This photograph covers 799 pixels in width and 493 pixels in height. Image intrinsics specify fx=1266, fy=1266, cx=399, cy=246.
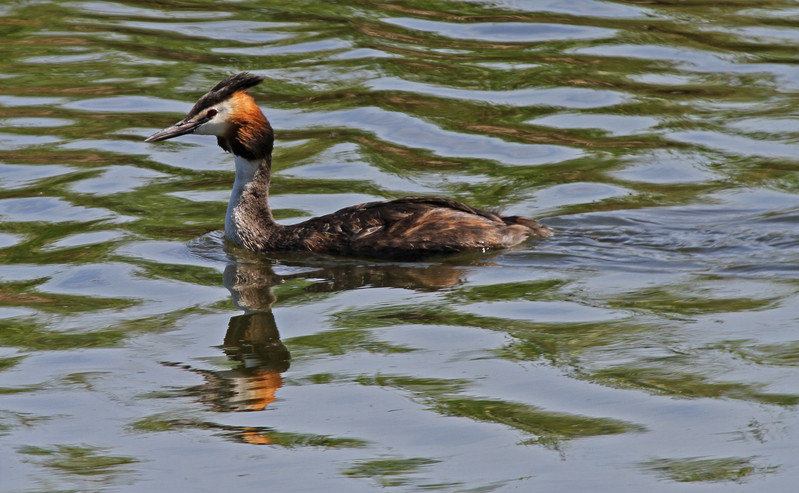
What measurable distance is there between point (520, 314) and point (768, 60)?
24.2 ft

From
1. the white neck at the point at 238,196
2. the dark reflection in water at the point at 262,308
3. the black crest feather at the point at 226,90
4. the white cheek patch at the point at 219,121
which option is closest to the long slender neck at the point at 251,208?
the white neck at the point at 238,196

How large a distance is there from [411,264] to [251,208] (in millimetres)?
1399

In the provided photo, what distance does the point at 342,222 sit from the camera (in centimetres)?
897

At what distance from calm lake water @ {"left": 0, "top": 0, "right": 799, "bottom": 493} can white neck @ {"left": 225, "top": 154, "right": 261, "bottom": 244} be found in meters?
0.18

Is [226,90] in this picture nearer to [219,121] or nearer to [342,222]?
[219,121]

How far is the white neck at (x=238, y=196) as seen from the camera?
9430 mm

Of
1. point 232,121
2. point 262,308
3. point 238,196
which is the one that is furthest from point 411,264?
point 232,121

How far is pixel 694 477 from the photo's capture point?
17.4 feet

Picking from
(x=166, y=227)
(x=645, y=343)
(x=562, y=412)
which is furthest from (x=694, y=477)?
(x=166, y=227)

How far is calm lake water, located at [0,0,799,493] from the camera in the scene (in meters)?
5.77

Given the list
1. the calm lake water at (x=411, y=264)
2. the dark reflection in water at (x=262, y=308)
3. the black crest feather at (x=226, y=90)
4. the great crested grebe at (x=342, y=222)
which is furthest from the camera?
the black crest feather at (x=226, y=90)

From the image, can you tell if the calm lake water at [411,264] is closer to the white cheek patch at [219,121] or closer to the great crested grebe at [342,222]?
the great crested grebe at [342,222]

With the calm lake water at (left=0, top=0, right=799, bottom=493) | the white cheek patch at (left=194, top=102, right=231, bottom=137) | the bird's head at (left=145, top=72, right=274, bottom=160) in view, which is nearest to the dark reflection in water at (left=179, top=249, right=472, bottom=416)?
the calm lake water at (left=0, top=0, right=799, bottom=493)

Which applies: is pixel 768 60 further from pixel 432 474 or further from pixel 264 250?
pixel 432 474
